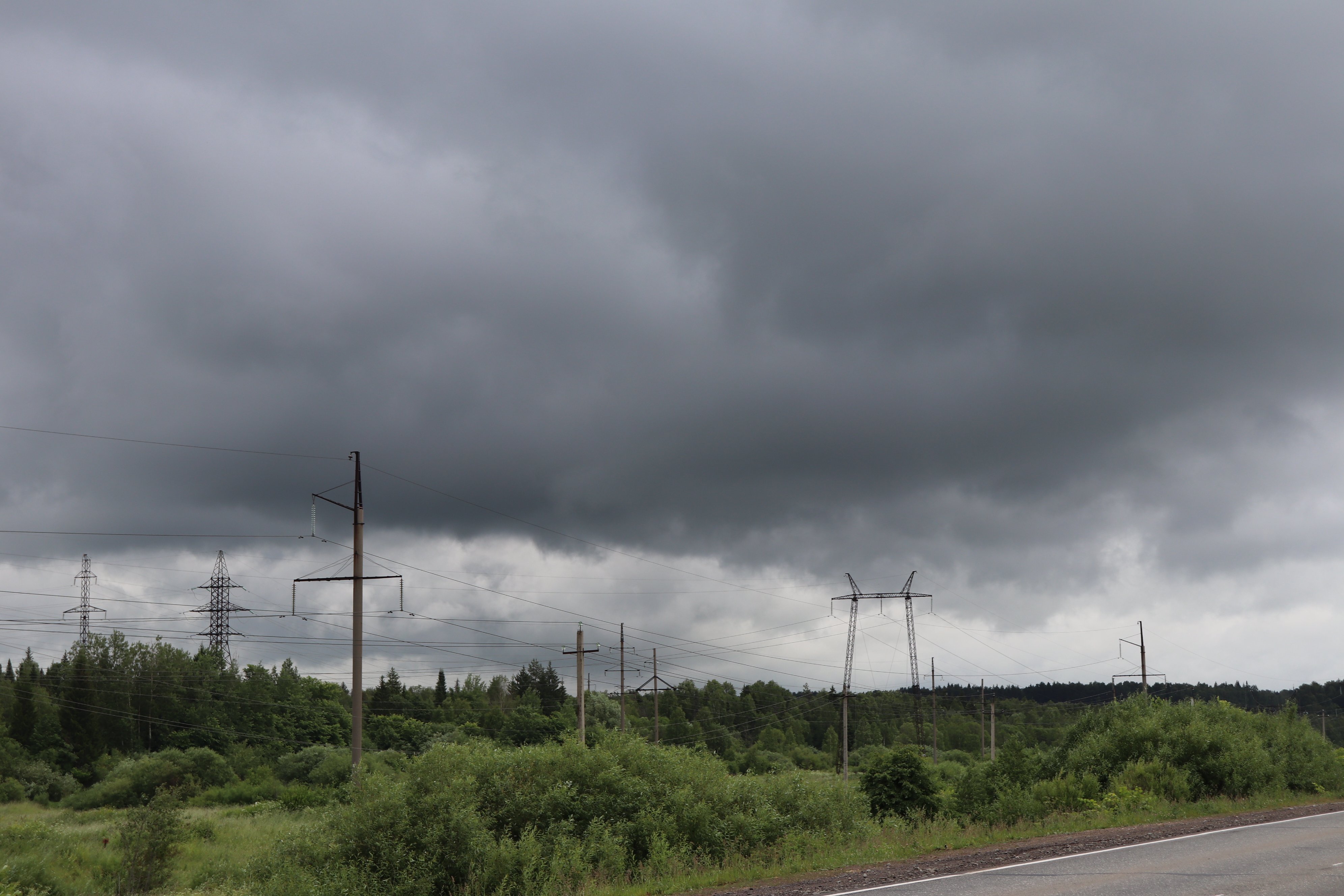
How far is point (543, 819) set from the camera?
86.1ft

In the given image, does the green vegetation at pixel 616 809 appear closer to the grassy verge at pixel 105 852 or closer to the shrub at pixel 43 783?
the grassy verge at pixel 105 852

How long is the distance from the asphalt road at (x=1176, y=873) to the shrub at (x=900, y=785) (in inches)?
692

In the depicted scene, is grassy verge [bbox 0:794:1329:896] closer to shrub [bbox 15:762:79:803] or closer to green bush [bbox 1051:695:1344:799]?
green bush [bbox 1051:695:1344:799]

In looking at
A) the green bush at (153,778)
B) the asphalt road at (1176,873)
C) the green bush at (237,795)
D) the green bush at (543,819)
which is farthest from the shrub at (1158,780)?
the green bush at (153,778)

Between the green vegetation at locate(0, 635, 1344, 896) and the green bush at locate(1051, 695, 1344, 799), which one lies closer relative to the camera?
the green vegetation at locate(0, 635, 1344, 896)

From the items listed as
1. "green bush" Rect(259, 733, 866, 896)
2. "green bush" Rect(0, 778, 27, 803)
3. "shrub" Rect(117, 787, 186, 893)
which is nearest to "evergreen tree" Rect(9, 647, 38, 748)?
"green bush" Rect(0, 778, 27, 803)

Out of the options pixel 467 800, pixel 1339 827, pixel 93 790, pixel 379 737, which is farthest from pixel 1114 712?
pixel 379 737

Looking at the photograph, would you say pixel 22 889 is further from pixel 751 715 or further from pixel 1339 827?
pixel 751 715

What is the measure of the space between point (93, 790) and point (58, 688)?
40708 mm

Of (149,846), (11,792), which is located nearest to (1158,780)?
(149,846)

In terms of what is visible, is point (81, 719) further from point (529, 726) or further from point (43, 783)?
point (529, 726)

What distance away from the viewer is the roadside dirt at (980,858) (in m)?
18.9

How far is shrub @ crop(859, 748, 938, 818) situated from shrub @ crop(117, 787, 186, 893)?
32.6 metres

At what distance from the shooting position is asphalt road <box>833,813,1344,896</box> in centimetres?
1599
